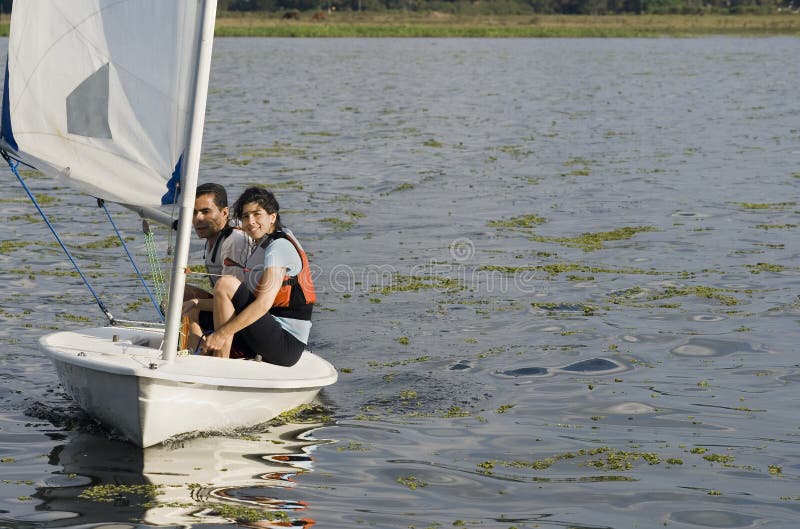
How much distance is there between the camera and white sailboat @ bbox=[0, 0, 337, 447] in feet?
26.3

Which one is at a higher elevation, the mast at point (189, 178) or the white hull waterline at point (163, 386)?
the mast at point (189, 178)

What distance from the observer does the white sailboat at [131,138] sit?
8.01m

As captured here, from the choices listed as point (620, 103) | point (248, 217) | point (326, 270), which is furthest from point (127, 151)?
point (620, 103)

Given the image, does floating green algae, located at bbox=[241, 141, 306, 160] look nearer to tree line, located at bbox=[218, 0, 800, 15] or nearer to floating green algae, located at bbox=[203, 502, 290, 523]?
floating green algae, located at bbox=[203, 502, 290, 523]

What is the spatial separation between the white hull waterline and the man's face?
3.13 ft

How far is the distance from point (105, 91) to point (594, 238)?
9904 millimetres

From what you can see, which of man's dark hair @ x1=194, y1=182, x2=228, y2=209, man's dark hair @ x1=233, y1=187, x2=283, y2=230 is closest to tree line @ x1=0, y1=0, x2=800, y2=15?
man's dark hair @ x1=194, y1=182, x2=228, y2=209

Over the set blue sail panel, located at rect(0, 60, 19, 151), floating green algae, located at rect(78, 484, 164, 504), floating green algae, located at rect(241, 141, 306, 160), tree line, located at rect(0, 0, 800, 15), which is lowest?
floating green algae, located at rect(78, 484, 164, 504)

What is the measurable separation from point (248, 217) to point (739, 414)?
4159mm

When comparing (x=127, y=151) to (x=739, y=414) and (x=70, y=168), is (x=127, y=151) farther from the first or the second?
(x=739, y=414)

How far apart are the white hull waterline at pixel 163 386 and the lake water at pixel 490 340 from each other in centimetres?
22

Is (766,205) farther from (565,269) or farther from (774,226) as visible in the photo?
(565,269)

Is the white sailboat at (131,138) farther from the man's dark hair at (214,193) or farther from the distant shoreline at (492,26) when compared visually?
the distant shoreline at (492,26)

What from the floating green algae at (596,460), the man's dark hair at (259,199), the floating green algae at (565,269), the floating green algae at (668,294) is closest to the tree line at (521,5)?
the floating green algae at (565,269)
